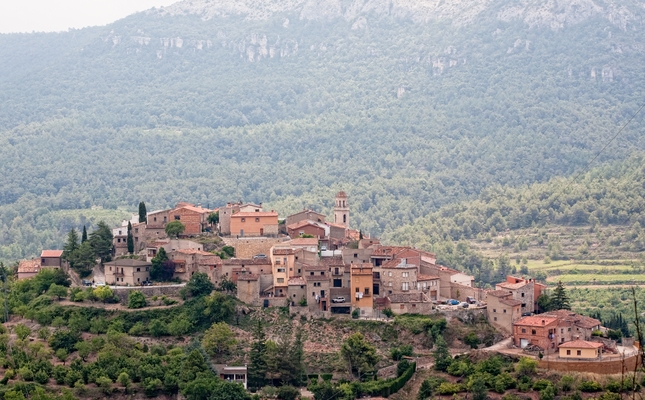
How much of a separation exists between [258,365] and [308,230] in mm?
15066

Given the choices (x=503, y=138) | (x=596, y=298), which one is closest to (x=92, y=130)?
(x=503, y=138)

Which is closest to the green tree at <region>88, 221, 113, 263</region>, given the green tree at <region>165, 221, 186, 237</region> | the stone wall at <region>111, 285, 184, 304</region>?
the green tree at <region>165, 221, 186, 237</region>

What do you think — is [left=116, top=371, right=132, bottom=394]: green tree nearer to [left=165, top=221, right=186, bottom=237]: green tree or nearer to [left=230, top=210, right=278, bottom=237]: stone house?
[left=165, top=221, right=186, bottom=237]: green tree

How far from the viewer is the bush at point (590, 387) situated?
58656 millimetres

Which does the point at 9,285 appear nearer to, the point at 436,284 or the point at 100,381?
the point at 100,381

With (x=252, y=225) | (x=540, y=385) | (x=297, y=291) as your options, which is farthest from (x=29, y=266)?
(x=540, y=385)

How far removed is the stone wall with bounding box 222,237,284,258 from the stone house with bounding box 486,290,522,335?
1236 cm

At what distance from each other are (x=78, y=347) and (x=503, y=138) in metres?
124

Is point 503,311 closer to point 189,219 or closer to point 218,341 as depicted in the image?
point 218,341

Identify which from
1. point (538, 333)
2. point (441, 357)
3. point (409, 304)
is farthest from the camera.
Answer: point (409, 304)

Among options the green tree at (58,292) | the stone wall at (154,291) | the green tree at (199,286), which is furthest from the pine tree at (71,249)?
the green tree at (199,286)

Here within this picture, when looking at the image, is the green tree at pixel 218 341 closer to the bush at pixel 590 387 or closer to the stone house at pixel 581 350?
the stone house at pixel 581 350

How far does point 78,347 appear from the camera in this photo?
64375 millimetres

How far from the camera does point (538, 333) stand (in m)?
63.1
